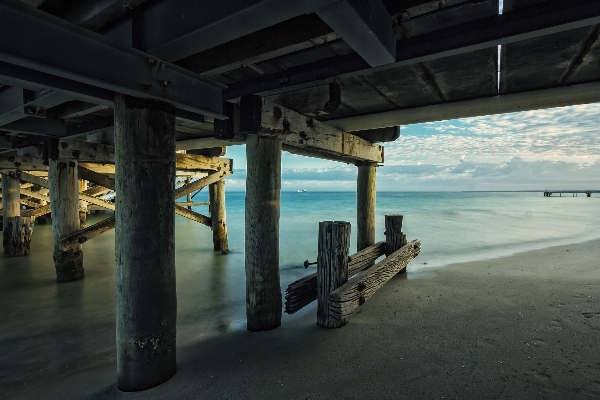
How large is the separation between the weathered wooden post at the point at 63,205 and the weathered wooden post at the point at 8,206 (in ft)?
16.9

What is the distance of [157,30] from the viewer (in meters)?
2.04

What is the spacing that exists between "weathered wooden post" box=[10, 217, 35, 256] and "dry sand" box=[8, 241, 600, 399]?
28.0ft

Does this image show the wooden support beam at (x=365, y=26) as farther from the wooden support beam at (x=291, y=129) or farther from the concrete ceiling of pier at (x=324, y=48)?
the wooden support beam at (x=291, y=129)

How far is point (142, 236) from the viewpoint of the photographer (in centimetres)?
256

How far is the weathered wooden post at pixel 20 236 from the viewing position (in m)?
9.27

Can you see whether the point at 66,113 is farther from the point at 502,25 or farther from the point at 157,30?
the point at 502,25

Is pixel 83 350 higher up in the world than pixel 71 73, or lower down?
lower down

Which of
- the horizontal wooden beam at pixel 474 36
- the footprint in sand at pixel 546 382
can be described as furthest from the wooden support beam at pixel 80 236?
the footprint in sand at pixel 546 382

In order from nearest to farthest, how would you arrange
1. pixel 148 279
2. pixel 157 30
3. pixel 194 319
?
pixel 157 30, pixel 148 279, pixel 194 319

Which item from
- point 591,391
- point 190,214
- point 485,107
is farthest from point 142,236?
point 190,214

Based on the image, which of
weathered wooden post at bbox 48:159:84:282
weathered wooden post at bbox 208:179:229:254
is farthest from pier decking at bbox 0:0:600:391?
weathered wooden post at bbox 208:179:229:254

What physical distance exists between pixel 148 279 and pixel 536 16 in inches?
133

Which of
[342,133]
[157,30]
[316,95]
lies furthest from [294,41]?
[342,133]

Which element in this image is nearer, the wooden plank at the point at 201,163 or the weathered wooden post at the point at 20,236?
the wooden plank at the point at 201,163
